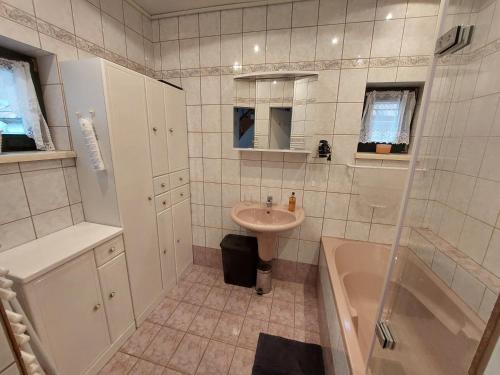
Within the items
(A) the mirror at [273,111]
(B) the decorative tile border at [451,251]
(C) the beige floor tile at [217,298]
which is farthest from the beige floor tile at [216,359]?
(A) the mirror at [273,111]

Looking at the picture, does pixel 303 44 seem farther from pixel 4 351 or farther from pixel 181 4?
pixel 4 351

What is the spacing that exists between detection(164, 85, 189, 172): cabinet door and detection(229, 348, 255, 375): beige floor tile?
5.05ft

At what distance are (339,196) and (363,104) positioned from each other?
31.0 inches

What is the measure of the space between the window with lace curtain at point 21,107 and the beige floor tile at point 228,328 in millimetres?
1754

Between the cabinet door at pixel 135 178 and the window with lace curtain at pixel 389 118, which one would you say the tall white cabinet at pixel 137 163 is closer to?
the cabinet door at pixel 135 178

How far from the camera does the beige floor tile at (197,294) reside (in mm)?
1950

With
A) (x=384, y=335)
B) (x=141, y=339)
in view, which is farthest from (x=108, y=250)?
(x=384, y=335)

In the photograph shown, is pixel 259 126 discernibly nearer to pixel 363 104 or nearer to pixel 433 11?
pixel 363 104

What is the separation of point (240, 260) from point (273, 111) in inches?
55.6

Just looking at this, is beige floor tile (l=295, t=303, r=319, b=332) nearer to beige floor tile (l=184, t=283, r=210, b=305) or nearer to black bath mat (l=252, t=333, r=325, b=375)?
black bath mat (l=252, t=333, r=325, b=375)

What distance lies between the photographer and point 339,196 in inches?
75.2

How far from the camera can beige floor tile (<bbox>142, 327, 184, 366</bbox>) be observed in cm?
145

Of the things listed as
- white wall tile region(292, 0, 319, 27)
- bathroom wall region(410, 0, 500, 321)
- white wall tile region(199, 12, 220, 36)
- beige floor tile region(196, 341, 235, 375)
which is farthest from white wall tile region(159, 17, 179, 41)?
beige floor tile region(196, 341, 235, 375)

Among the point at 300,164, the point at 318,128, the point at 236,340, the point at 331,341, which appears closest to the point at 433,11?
the point at 318,128
